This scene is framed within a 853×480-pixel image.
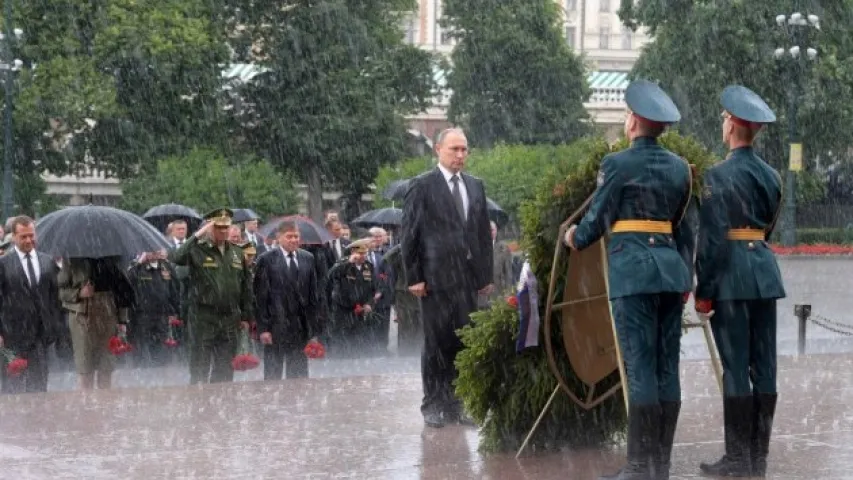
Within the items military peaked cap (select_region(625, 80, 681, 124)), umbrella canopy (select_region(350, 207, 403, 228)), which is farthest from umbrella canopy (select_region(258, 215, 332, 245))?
military peaked cap (select_region(625, 80, 681, 124))

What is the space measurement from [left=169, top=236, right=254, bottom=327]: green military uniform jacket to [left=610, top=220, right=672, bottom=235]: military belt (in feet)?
18.5

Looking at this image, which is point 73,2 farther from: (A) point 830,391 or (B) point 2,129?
(A) point 830,391

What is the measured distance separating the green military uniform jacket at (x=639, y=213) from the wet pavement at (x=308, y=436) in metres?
1.08

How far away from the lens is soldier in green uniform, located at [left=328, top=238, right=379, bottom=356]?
1897 cm

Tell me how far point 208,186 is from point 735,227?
39.5 m

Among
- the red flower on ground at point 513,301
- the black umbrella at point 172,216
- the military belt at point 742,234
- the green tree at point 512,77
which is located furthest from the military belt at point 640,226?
the green tree at point 512,77

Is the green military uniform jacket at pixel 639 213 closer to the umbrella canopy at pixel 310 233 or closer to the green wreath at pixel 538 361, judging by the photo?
the green wreath at pixel 538 361

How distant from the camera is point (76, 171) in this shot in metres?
50.5

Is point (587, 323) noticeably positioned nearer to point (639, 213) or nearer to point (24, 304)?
point (639, 213)

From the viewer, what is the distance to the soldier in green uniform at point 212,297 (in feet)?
42.7

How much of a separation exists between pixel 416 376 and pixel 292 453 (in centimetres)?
416

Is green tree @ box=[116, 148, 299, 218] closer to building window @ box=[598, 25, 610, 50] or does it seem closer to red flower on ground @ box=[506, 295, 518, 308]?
red flower on ground @ box=[506, 295, 518, 308]

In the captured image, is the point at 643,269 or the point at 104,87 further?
the point at 104,87

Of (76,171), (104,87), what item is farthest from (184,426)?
(76,171)
